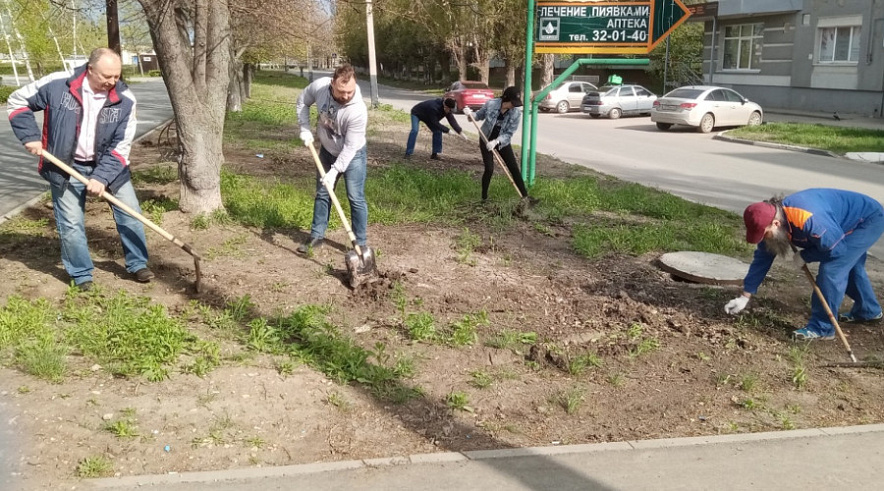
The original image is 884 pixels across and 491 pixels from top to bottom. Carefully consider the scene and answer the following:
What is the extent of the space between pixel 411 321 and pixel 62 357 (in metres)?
2.17

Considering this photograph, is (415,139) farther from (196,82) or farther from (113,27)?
(196,82)

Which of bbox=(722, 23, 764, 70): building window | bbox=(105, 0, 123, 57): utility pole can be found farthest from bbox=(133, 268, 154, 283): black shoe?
bbox=(722, 23, 764, 70): building window

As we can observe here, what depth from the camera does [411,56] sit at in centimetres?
6669

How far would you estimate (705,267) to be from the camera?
21.8 feet

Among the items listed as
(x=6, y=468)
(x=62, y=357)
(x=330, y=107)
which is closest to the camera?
(x=6, y=468)

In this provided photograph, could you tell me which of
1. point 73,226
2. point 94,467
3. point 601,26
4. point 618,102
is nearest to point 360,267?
point 73,226

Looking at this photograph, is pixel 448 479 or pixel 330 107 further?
pixel 330 107

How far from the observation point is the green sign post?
10281mm

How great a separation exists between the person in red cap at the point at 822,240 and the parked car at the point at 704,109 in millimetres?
17591

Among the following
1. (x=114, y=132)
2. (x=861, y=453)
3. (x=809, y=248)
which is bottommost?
(x=861, y=453)

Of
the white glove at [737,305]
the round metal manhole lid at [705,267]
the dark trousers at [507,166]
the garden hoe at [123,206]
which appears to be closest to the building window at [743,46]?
the dark trousers at [507,166]

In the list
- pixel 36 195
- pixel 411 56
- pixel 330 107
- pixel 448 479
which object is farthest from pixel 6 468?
pixel 411 56

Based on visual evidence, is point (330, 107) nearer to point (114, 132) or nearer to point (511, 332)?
point (114, 132)

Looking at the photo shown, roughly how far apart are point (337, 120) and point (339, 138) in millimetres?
180
